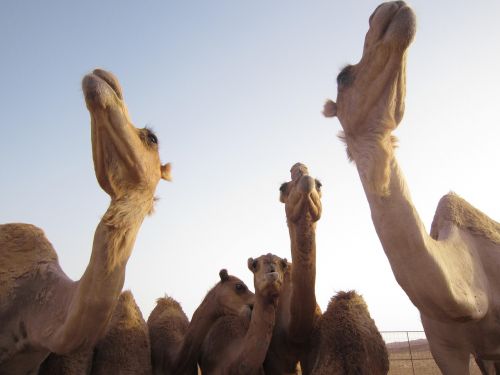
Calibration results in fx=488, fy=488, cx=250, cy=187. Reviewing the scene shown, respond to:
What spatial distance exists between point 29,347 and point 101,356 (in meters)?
1.35

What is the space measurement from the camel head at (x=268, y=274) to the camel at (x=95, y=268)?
1.54 m

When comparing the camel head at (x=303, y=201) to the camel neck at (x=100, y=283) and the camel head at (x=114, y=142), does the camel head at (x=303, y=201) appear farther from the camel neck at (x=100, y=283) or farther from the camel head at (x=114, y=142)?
the camel neck at (x=100, y=283)

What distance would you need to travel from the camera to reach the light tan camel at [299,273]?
16.2ft

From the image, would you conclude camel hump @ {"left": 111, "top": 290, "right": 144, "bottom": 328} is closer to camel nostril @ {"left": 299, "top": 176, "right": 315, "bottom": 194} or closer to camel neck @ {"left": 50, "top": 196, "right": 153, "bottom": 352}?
camel neck @ {"left": 50, "top": 196, "right": 153, "bottom": 352}

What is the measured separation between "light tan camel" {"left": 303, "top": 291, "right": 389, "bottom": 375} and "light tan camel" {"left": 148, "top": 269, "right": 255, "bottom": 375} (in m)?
1.44

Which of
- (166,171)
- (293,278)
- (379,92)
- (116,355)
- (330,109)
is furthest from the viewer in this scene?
(116,355)

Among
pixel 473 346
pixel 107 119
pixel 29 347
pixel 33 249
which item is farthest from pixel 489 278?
pixel 33 249

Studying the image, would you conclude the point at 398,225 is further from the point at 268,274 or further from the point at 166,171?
the point at 166,171

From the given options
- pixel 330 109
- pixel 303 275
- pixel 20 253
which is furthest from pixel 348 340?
pixel 20 253

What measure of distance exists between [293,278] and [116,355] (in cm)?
230

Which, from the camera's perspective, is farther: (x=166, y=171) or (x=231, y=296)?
(x=231, y=296)

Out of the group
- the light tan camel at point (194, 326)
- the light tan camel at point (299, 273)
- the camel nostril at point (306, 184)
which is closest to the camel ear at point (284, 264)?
the light tan camel at point (299, 273)

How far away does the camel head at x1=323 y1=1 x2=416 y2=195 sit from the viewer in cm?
354

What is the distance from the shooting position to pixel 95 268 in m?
3.80
